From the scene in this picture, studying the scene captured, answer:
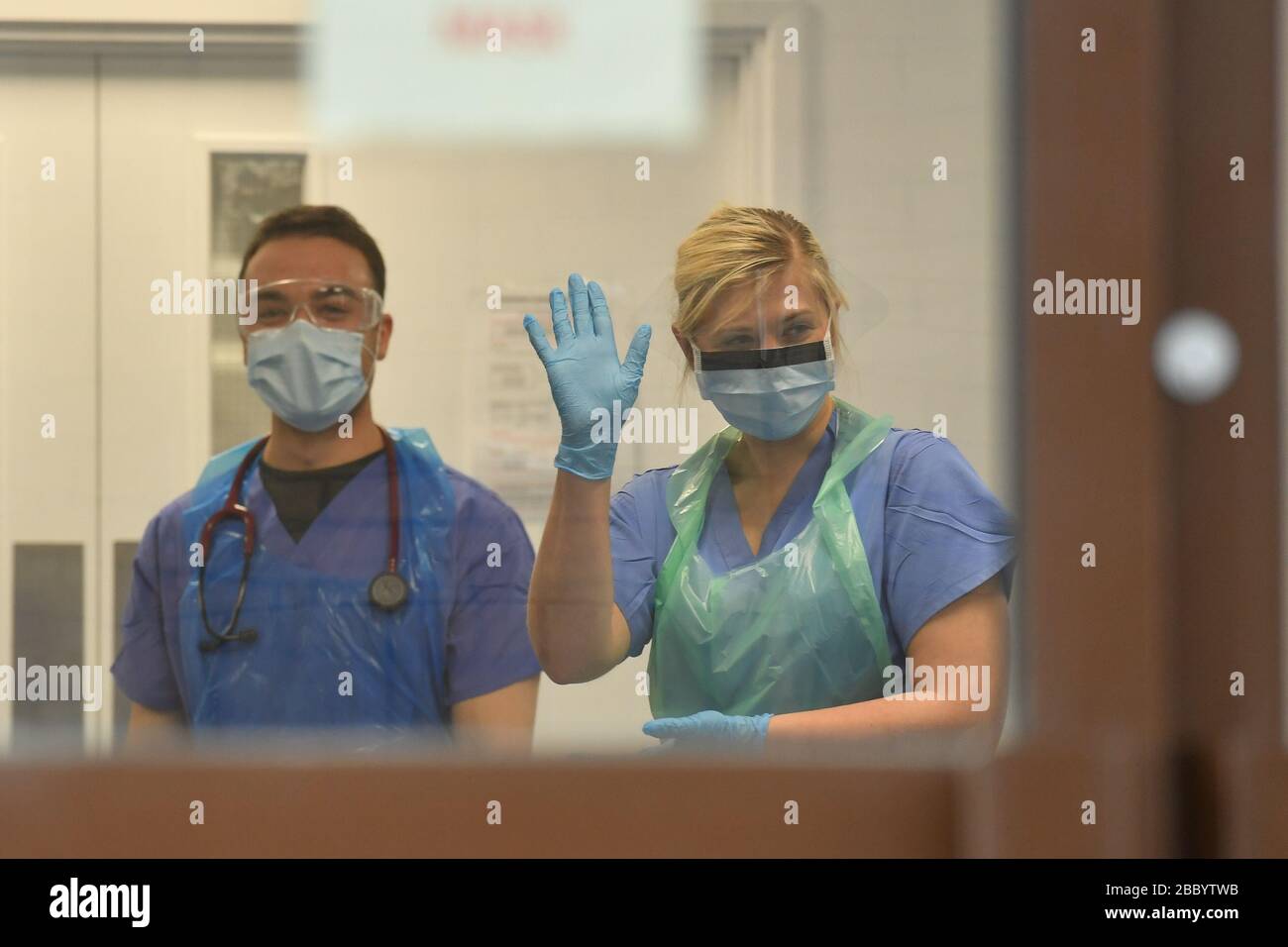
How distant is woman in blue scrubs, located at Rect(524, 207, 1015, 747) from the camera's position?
1438 mm

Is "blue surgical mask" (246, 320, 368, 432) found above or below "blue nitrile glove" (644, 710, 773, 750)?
above

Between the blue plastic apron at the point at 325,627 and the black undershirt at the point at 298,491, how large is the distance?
0.01 metres

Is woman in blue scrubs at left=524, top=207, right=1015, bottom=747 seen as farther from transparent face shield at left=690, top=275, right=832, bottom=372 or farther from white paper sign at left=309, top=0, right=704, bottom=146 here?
white paper sign at left=309, top=0, right=704, bottom=146

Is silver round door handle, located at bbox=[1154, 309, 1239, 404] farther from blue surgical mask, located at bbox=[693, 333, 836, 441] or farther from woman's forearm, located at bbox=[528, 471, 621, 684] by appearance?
woman's forearm, located at bbox=[528, 471, 621, 684]

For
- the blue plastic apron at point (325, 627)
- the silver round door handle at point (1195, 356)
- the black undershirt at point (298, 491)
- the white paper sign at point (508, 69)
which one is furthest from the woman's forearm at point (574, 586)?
the silver round door handle at point (1195, 356)

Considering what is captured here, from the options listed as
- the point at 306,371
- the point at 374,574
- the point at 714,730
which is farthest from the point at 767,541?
the point at 306,371

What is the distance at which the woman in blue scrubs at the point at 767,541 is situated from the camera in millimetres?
1438

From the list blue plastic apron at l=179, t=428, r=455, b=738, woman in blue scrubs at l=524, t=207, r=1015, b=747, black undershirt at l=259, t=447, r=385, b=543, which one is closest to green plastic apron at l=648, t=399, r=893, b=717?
woman in blue scrubs at l=524, t=207, r=1015, b=747

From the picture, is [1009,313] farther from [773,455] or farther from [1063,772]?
[1063,772]

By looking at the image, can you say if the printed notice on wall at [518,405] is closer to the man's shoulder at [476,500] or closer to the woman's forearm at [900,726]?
the man's shoulder at [476,500]

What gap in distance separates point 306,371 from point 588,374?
0.99 feet

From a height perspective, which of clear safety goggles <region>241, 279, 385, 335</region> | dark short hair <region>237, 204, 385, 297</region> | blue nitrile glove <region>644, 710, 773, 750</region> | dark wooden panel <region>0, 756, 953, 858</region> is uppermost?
dark short hair <region>237, 204, 385, 297</region>

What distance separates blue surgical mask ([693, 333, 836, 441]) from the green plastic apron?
0.10ft

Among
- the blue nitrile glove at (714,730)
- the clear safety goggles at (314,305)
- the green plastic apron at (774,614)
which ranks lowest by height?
the blue nitrile glove at (714,730)
